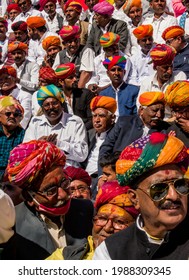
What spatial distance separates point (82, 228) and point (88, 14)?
10119mm

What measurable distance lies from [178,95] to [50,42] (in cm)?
588

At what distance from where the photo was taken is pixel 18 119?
8922 mm

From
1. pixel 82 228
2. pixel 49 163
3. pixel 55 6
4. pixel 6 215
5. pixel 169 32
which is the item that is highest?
pixel 6 215

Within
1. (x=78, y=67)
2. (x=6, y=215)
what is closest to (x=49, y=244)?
(x=6, y=215)

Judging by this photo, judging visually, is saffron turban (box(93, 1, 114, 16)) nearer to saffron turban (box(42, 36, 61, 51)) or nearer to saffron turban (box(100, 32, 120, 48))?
saffron turban (box(42, 36, 61, 51))

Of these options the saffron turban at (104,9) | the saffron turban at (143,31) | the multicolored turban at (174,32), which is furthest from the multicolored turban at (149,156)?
the saffron turban at (104,9)

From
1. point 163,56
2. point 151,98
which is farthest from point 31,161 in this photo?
point 163,56

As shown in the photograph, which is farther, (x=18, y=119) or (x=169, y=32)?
(x=169, y=32)

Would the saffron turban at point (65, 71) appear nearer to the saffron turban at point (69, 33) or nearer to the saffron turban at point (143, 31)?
the saffron turban at point (143, 31)

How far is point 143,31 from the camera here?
38.3 ft

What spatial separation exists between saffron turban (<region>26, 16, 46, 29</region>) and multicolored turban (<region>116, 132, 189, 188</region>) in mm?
10867

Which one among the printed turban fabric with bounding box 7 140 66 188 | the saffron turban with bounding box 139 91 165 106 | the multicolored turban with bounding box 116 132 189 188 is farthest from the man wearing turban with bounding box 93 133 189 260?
the saffron turban with bounding box 139 91 165 106

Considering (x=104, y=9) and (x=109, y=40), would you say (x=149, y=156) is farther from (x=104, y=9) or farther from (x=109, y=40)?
(x=104, y=9)

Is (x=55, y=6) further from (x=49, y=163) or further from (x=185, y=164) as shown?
(x=185, y=164)
